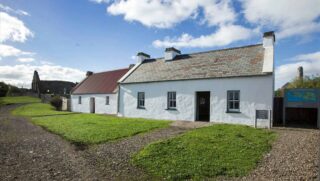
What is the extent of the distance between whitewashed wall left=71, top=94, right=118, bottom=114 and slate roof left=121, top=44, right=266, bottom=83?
5.34 m

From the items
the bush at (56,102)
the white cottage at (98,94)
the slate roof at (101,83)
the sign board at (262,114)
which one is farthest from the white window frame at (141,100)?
the bush at (56,102)

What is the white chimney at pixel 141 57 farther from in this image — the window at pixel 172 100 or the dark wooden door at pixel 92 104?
the dark wooden door at pixel 92 104

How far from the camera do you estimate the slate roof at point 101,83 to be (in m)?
30.8

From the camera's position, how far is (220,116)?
17688 mm

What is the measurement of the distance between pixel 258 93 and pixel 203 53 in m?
7.60

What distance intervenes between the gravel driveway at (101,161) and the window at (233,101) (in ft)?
19.3

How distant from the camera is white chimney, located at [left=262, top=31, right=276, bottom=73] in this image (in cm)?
1608

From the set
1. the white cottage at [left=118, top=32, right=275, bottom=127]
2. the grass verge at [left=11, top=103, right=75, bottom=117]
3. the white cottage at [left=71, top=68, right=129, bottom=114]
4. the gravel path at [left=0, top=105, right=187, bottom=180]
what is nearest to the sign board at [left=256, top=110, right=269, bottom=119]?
the white cottage at [left=118, top=32, right=275, bottom=127]

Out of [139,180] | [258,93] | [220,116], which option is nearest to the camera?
[139,180]

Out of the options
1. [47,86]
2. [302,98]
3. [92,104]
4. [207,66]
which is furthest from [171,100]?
[47,86]

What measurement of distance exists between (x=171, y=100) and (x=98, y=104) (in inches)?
543

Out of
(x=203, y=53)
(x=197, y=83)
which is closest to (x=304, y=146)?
(x=197, y=83)

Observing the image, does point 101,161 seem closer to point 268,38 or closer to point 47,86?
point 268,38

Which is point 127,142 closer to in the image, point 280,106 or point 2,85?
point 280,106
